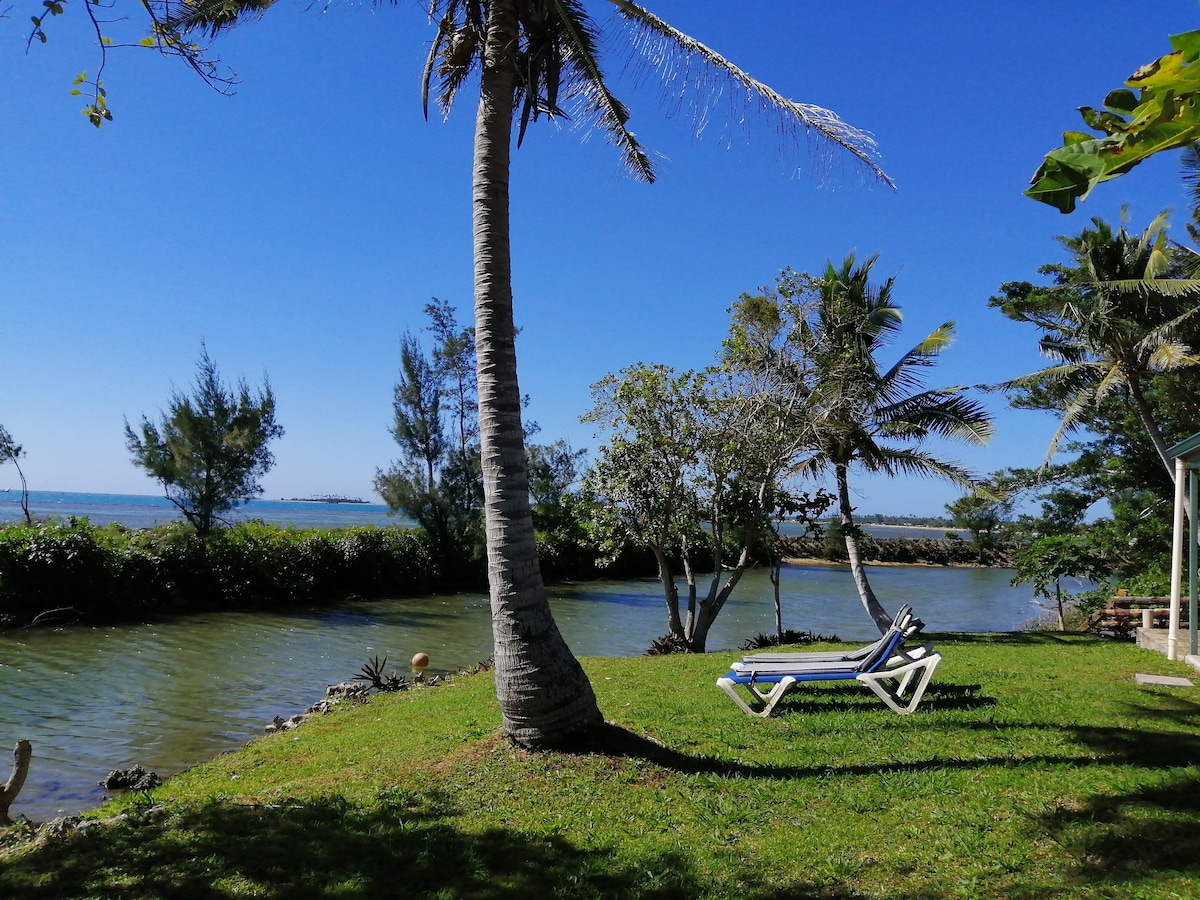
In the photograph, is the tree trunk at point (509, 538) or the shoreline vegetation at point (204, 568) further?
the shoreline vegetation at point (204, 568)

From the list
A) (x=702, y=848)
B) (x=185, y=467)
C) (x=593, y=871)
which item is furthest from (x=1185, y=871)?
(x=185, y=467)

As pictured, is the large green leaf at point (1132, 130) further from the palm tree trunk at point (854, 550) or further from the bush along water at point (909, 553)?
the bush along water at point (909, 553)

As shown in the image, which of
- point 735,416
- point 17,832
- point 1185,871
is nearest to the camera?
point 1185,871

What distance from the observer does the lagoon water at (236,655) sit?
32.6 ft

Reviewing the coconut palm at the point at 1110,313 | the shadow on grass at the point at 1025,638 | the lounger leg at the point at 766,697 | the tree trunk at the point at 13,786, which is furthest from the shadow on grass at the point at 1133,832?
the coconut palm at the point at 1110,313

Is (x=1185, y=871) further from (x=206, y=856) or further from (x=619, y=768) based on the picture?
(x=206, y=856)

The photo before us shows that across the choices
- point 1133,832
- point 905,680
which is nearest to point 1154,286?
point 905,680

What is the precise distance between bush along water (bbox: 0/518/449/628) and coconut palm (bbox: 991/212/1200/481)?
77.2ft

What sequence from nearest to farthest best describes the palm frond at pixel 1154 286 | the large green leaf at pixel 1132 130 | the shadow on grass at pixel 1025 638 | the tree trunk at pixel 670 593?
the large green leaf at pixel 1132 130 < the shadow on grass at pixel 1025 638 < the tree trunk at pixel 670 593 < the palm frond at pixel 1154 286

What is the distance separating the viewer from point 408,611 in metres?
26.7

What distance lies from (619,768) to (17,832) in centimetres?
408

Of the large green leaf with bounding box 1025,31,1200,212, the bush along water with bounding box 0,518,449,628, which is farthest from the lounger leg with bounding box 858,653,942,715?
the bush along water with bounding box 0,518,449,628

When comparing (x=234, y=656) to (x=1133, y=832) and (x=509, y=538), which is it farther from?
(x=1133, y=832)

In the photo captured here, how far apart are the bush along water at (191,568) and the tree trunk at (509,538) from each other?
16.3 metres
